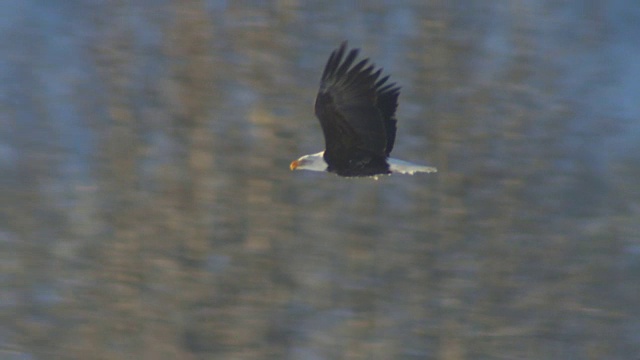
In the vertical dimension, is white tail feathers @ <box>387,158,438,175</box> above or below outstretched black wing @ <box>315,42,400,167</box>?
below

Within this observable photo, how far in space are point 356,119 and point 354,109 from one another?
7 centimetres

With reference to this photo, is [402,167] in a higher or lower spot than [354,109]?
lower

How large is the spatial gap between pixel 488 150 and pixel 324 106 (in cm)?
361

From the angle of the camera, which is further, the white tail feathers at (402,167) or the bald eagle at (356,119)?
the white tail feathers at (402,167)

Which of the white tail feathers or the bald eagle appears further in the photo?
the white tail feathers

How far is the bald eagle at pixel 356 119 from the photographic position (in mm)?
7117

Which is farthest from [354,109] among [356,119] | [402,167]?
[402,167]

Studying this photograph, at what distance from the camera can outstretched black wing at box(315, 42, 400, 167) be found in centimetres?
711

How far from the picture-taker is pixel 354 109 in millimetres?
7234

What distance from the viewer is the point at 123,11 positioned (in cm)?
1155

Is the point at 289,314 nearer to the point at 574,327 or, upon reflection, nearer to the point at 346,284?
the point at 346,284

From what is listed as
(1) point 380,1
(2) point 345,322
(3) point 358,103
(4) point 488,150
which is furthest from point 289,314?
(3) point 358,103

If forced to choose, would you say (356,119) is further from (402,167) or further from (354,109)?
(402,167)

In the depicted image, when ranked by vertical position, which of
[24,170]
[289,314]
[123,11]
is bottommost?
[289,314]
